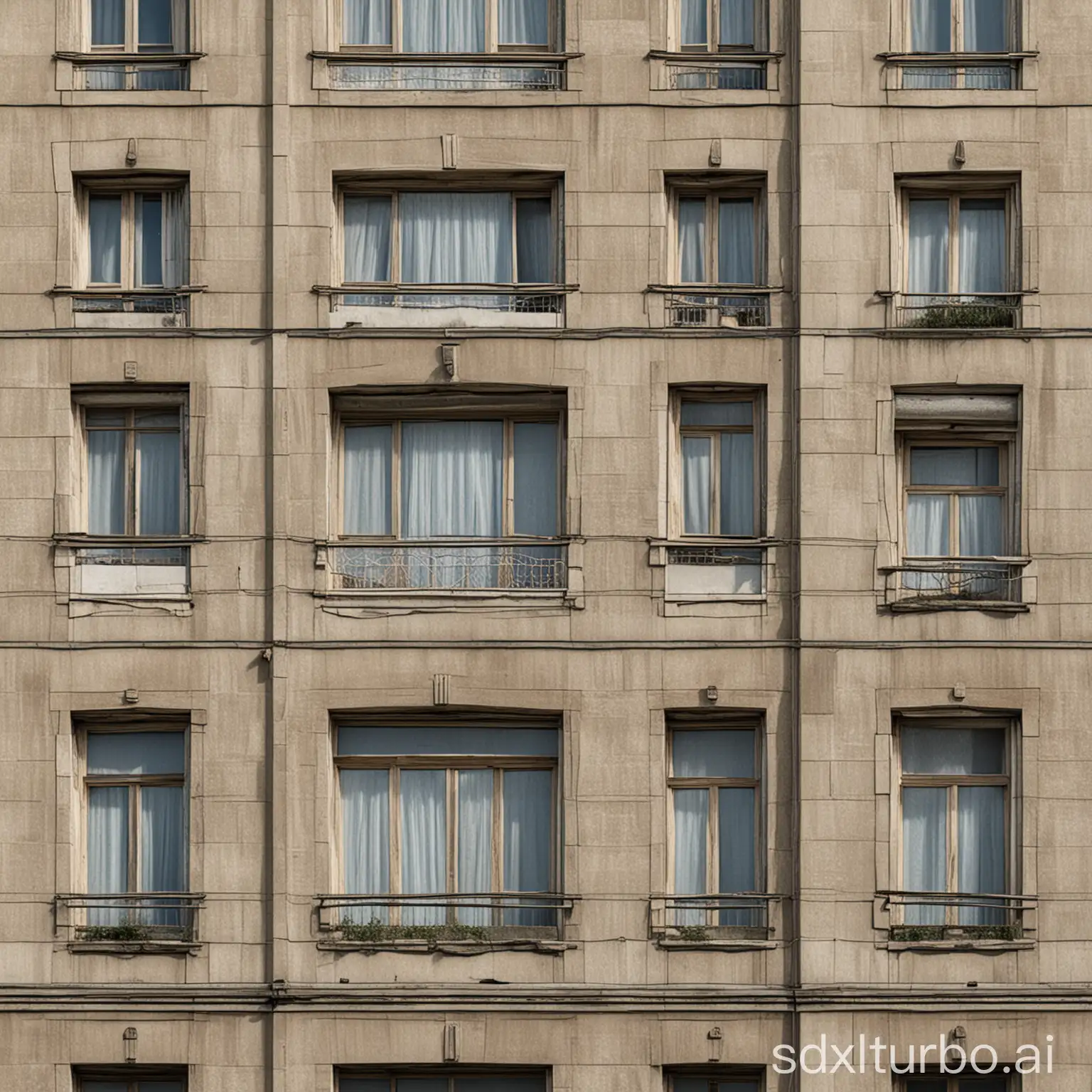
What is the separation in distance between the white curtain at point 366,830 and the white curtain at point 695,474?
5.27 meters

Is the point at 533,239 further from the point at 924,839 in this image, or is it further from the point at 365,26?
the point at 924,839

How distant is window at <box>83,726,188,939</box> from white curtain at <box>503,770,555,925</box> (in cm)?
415

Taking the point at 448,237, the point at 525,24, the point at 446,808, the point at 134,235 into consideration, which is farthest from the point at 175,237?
the point at 446,808

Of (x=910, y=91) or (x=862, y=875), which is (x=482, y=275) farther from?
(x=862, y=875)

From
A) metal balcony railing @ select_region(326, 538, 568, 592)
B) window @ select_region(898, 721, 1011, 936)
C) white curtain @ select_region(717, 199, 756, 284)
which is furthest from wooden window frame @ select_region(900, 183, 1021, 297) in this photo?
Result: metal balcony railing @ select_region(326, 538, 568, 592)

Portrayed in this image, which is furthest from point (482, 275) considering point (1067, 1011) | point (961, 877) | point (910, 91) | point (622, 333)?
point (1067, 1011)

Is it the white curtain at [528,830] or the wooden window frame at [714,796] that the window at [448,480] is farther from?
the wooden window frame at [714,796]

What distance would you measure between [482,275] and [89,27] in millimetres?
6212

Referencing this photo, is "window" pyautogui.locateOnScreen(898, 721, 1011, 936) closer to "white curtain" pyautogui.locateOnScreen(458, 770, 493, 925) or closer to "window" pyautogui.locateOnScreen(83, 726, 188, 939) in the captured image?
"white curtain" pyautogui.locateOnScreen(458, 770, 493, 925)

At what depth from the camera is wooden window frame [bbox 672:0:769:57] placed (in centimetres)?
2538

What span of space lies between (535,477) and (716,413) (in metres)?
2.52

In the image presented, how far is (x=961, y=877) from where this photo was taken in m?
24.6

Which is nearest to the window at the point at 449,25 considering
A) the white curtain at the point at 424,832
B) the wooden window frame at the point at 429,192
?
the wooden window frame at the point at 429,192

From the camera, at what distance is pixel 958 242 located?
25.3 meters
